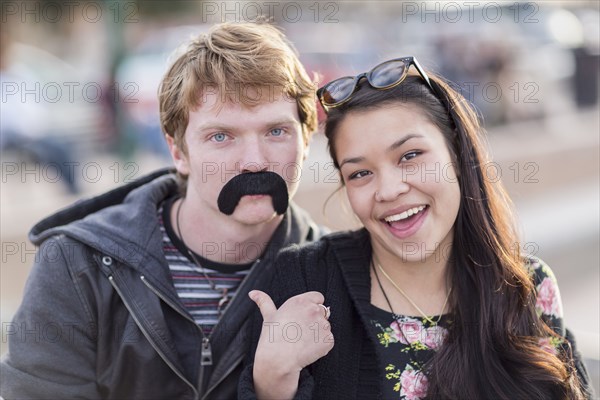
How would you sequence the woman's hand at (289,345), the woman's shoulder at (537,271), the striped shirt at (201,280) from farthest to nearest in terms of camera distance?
the striped shirt at (201,280) → the woman's shoulder at (537,271) → the woman's hand at (289,345)

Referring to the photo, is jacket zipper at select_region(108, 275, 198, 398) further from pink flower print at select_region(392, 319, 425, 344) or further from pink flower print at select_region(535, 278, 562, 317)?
pink flower print at select_region(535, 278, 562, 317)

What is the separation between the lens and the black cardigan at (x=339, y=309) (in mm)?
2498

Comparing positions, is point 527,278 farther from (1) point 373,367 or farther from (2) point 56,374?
(2) point 56,374

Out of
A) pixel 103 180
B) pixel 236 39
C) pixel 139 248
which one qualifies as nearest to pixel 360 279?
pixel 139 248

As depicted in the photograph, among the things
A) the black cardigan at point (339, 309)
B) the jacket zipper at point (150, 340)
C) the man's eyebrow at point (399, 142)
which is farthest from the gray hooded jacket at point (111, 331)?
the man's eyebrow at point (399, 142)

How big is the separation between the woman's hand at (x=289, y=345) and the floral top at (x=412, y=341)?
0.77ft

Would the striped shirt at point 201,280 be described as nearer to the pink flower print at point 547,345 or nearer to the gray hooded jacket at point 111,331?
the gray hooded jacket at point 111,331

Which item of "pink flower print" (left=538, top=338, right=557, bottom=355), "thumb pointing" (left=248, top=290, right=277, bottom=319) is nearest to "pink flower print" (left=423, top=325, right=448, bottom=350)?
"pink flower print" (left=538, top=338, right=557, bottom=355)

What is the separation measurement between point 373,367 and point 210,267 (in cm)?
71

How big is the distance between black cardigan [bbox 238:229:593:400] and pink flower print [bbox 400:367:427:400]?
8cm

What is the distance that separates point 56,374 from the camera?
268cm

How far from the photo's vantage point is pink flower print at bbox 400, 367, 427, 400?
2493 mm

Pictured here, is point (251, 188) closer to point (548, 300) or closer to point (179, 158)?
point (179, 158)

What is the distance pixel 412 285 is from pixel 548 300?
46 centimetres
